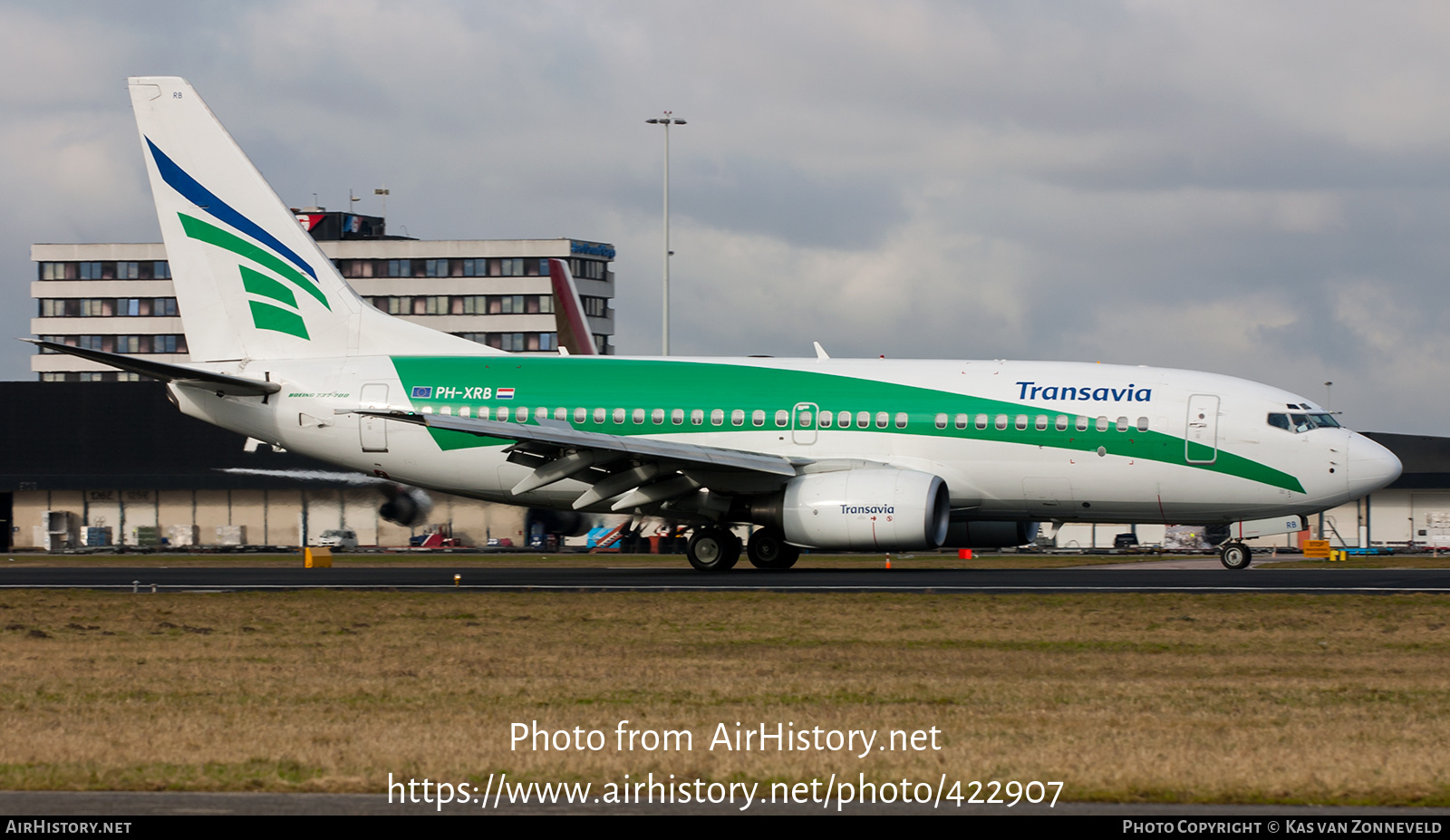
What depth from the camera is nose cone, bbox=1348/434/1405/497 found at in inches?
1145

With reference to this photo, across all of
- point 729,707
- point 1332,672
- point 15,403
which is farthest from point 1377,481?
point 15,403

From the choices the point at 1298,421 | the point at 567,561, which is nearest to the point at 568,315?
the point at 567,561

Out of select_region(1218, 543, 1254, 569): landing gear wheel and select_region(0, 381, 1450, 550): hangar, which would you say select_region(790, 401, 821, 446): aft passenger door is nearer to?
select_region(1218, 543, 1254, 569): landing gear wheel

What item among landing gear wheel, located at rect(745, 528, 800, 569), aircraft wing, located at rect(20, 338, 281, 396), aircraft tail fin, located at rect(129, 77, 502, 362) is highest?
aircraft tail fin, located at rect(129, 77, 502, 362)

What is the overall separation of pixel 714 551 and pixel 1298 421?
1196 centimetres

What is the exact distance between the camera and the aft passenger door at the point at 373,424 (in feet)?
105

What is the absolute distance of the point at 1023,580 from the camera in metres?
26.5

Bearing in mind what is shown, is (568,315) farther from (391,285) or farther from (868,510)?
(391,285)

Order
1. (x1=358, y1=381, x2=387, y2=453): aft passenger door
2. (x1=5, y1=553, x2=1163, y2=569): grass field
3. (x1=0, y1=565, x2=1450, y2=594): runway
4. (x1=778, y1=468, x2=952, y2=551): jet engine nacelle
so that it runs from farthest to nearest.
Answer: (x1=5, y1=553, x2=1163, y2=569): grass field, (x1=358, y1=381, x2=387, y2=453): aft passenger door, (x1=778, y1=468, x2=952, y2=551): jet engine nacelle, (x1=0, y1=565, x2=1450, y2=594): runway

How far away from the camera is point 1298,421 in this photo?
2942 centimetres

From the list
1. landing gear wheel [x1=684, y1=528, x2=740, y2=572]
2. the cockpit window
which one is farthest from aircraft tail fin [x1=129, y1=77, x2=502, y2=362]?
the cockpit window

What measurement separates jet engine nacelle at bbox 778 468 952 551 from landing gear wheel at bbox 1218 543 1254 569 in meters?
6.37

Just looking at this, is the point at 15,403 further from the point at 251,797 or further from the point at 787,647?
the point at 251,797

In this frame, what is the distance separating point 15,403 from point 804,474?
1965 inches
